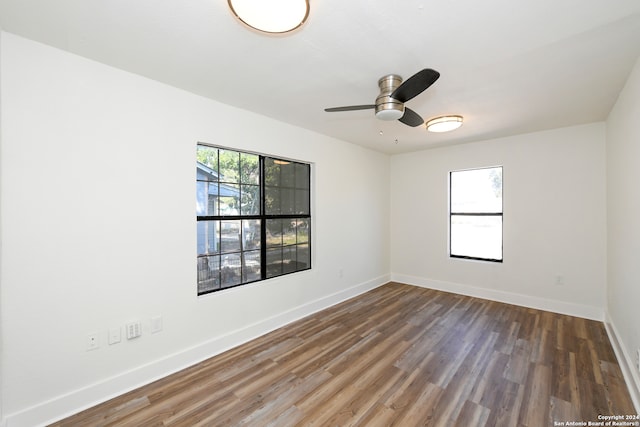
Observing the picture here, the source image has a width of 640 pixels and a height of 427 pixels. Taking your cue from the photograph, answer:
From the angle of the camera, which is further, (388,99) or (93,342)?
(388,99)

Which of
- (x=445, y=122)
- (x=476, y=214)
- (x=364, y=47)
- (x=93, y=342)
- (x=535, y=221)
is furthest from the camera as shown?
(x=476, y=214)

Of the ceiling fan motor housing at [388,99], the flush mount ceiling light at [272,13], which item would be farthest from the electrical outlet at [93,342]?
the ceiling fan motor housing at [388,99]

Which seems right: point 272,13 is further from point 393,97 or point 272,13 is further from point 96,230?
point 96,230

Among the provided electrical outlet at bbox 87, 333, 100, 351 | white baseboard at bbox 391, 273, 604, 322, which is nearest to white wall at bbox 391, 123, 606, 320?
white baseboard at bbox 391, 273, 604, 322

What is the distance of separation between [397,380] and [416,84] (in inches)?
89.8

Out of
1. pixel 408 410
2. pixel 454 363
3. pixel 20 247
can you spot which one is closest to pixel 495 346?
pixel 454 363

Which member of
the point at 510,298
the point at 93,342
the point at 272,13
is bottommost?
the point at 510,298

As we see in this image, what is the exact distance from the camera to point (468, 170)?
445cm

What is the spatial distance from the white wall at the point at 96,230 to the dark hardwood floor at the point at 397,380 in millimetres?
282

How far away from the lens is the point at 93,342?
1.96 meters

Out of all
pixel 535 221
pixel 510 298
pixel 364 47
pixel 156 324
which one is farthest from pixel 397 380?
pixel 535 221

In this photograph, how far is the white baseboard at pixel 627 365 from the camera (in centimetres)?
191

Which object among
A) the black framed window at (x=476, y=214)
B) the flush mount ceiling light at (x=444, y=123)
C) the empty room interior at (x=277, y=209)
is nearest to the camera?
the empty room interior at (x=277, y=209)

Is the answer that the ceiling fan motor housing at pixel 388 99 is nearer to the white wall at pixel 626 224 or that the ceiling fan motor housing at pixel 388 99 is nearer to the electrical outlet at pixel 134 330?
the white wall at pixel 626 224
